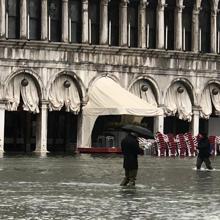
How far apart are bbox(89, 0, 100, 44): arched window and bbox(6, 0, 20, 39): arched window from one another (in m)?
4.65

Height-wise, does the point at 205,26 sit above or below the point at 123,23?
above

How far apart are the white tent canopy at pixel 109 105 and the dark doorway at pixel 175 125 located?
272 inches

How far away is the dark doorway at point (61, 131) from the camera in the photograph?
5716 centimetres

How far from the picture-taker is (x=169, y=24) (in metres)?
59.7

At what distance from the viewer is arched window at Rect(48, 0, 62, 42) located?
5456 centimetres

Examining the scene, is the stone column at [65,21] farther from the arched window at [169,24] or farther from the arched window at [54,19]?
the arched window at [169,24]

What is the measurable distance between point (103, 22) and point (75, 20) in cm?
164

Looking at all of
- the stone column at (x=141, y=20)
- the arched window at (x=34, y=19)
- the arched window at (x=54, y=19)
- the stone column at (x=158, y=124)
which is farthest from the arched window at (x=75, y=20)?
the stone column at (x=158, y=124)

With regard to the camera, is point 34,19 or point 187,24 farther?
point 187,24

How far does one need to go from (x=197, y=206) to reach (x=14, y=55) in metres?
34.7

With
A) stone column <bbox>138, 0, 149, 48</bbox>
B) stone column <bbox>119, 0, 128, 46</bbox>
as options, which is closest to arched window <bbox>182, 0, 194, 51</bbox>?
stone column <bbox>138, 0, 149, 48</bbox>

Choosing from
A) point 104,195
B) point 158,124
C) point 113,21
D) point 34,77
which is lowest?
point 104,195

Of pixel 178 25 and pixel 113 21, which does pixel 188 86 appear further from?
pixel 113 21

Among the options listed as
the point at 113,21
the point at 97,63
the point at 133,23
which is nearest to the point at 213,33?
the point at 133,23
